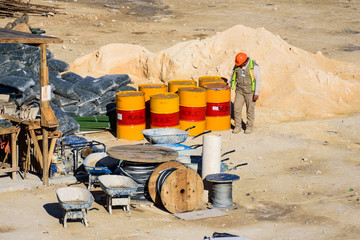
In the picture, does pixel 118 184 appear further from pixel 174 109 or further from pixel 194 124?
pixel 194 124

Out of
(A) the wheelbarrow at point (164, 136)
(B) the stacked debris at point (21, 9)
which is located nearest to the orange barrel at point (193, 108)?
(A) the wheelbarrow at point (164, 136)

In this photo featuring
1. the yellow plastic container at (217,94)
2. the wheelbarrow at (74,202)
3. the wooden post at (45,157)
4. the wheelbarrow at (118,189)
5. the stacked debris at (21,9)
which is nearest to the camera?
the wheelbarrow at (74,202)

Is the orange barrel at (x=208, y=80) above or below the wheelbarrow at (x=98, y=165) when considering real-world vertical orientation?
above

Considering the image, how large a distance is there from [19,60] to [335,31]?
61.4ft

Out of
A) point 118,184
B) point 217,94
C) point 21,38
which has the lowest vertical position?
point 118,184

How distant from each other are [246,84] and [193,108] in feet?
4.62

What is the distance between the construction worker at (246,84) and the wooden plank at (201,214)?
4909 millimetres

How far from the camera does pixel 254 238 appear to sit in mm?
9602

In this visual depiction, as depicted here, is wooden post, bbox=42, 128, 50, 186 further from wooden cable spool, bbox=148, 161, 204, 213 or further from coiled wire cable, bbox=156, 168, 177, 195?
coiled wire cable, bbox=156, 168, 177, 195

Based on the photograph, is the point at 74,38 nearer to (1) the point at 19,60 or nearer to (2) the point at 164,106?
(1) the point at 19,60

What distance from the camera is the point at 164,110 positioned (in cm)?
1465

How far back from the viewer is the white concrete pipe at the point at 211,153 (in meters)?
11.5

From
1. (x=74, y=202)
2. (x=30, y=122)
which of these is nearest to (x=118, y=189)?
(x=74, y=202)

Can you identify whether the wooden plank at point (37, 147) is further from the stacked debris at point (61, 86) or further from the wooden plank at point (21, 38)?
the stacked debris at point (61, 86)
